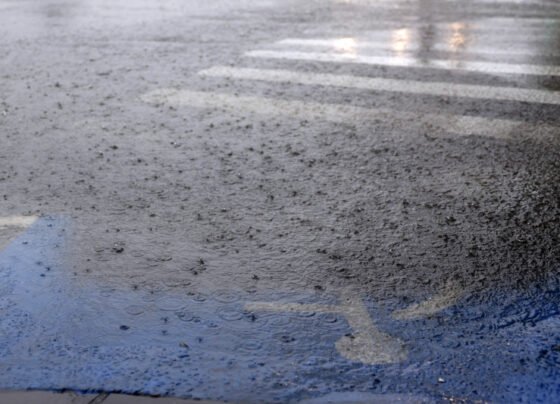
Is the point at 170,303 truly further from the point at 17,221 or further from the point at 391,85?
the point at 391,85

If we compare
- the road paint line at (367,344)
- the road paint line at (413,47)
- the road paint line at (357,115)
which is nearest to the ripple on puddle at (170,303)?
the road paint line at (367,344)

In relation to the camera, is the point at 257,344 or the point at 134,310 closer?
the point at 257,344

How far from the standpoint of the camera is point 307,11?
13500 mm

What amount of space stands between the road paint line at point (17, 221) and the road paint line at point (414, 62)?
5.19m

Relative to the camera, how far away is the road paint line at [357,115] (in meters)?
6.37

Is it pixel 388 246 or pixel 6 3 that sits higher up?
pixel 6 3

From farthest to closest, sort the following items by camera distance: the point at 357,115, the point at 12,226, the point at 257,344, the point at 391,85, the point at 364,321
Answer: the point at 391,85
the point at 357,115
the point at 12,226
the point at 364,321
the point at 257,344

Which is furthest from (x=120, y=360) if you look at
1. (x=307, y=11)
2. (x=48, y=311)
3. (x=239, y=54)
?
(x=307, y=11)

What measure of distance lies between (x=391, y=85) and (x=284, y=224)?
148 inches

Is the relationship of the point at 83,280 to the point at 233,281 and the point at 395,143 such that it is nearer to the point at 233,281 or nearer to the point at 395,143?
the point at 233,281

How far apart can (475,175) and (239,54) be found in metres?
4.85

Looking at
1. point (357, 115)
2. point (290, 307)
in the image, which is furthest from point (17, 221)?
point (357, 115)

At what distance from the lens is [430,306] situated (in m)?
3.62

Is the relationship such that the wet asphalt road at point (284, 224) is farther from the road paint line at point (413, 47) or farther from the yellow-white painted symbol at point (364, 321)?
the road paint line at point (413, 47)
